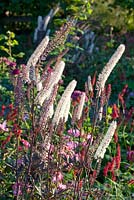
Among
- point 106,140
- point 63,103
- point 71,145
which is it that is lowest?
point 71,145

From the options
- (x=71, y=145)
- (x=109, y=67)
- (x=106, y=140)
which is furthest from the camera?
(x=71, y=145)

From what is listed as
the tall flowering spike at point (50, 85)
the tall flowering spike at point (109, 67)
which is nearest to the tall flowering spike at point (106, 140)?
the tall flowering spike at point (109, 67)

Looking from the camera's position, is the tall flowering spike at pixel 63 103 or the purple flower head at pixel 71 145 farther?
the purple flower head at pixel 71 145

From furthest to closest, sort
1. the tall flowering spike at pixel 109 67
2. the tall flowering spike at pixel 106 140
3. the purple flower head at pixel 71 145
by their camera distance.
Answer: the purple flower head at pixel 71 145, the tall flowering spike at pixel 109 67, the tall flowering spike at pixel 106 140

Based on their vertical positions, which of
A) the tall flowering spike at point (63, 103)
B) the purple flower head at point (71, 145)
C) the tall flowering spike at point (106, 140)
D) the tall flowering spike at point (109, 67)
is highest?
the tall flowering spike at point (109, 67)

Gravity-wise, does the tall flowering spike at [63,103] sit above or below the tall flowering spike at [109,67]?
below

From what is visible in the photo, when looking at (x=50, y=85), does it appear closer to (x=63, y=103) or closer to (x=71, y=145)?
(x=63, y=103)

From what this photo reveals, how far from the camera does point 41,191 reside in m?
3.03

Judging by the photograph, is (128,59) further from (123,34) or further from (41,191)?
(41,191)

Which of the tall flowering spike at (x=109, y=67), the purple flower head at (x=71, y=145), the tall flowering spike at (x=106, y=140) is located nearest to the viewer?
the tall flowering spike at (x=106, y=140)

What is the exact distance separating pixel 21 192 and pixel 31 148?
32cm

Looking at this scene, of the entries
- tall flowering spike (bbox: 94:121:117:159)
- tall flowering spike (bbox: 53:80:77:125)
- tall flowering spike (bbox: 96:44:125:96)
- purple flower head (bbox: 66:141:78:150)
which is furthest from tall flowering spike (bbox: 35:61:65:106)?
purple flower head (bbox: 66:141:78:150)

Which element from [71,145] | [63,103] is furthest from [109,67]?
[71,145]

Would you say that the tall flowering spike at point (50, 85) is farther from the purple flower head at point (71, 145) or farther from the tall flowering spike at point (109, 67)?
the purple flower head at point (71, 145)
